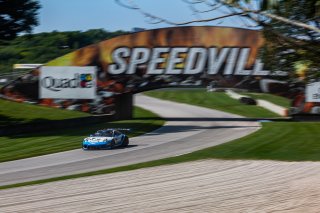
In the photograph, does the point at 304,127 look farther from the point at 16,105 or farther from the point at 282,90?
the point at 16,105

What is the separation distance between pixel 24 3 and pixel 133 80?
14000mm

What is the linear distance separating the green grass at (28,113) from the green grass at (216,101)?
2070cm

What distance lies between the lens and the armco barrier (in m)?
37.4

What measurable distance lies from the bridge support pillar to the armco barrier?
413 centimetres

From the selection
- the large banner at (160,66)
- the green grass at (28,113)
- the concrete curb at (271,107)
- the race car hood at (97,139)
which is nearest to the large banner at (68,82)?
the large banner at (160,66)

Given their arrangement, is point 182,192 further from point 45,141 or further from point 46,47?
point 46,47

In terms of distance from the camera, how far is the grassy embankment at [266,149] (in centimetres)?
2277

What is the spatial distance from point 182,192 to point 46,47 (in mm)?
128969

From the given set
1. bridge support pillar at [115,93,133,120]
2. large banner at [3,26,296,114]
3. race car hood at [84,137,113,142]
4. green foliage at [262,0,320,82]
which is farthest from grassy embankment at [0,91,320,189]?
bridge support pillar at [115,93,133,120]

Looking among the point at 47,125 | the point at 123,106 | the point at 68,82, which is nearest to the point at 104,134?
the point at 47,125

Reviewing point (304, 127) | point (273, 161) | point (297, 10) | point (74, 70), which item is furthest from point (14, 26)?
point (297, 10)

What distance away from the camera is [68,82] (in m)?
53.6

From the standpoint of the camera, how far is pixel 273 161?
21.8 meters

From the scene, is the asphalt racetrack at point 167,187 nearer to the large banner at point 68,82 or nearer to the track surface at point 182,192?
the track surface at point 182,192
